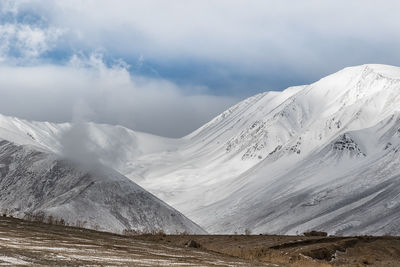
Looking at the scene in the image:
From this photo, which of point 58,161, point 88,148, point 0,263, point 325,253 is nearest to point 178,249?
point 325,253

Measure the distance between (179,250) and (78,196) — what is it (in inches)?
3456

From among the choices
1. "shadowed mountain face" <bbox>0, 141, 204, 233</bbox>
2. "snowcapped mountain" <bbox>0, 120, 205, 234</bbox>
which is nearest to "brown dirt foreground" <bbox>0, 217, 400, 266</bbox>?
"snowcapped mountain" <bbox>0, 120, 205, 234</bbox>

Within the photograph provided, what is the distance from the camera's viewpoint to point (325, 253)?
5150 cm

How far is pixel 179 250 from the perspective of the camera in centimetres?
A: 4359

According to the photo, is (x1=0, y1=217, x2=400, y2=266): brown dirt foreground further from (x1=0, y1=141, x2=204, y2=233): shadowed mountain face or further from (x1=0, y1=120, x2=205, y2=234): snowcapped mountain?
(x1=0, y1=141, x2=204, y2=233): shadowed mountain face

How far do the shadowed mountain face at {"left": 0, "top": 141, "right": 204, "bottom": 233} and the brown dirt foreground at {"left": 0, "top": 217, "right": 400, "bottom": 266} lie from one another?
62297 millimetres

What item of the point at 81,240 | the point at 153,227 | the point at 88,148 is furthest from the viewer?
the point at 88,148

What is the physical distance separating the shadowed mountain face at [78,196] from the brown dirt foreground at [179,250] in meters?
62.3

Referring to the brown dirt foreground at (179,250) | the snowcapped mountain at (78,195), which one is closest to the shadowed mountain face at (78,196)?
the snowcapped mountain at (78,195)

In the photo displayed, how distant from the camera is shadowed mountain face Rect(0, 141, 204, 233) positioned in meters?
→ 123

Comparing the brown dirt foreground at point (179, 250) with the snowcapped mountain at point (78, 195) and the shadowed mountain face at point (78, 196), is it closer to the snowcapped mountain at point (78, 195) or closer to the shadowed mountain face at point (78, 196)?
the snowcapped mountain at point (78, 195)

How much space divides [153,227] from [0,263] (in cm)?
10291

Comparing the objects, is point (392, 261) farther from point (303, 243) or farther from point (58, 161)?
point (58, 161)

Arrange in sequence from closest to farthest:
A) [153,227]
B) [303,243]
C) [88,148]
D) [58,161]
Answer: [303,243] < [153,227] < [58,161] < [88,148]
